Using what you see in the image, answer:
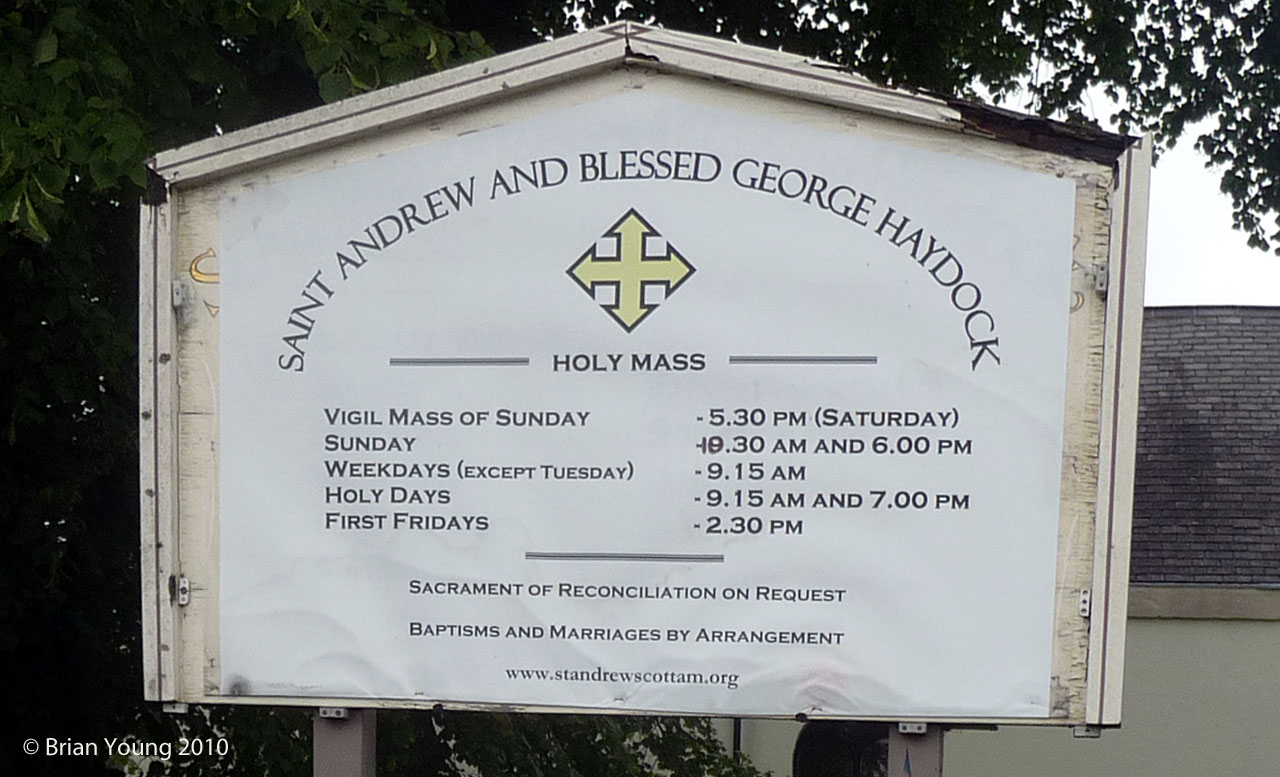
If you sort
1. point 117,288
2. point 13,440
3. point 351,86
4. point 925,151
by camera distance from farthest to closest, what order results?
point 117,288, point 13,440, point 351,86, point 925,151

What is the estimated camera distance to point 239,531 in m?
2.47

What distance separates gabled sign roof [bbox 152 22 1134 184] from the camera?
2.29 m

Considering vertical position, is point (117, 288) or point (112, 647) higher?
point (117, 288)

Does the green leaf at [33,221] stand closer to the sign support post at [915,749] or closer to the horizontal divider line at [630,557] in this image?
the horizontal divider line at [630,557]

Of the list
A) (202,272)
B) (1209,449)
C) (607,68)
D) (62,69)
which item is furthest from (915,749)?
(1209,449)

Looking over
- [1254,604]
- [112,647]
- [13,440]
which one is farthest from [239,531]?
[1254,604]

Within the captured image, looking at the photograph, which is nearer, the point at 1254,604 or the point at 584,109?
the point at 584,109

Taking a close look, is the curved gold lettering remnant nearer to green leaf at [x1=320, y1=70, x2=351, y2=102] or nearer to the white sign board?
the white sign board

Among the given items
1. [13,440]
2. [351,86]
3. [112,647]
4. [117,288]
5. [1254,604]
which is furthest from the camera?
[1254,604]

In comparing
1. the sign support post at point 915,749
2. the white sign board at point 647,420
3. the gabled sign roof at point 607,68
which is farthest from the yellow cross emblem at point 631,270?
the sign support post at point 915,749

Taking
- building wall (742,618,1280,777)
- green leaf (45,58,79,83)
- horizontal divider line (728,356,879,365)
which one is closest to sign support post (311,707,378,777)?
horizontal divider line (728,356,879,365)

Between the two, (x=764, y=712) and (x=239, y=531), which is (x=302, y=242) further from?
(x=764, y=712)

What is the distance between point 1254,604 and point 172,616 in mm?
12096

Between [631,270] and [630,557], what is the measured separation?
0.49 m
